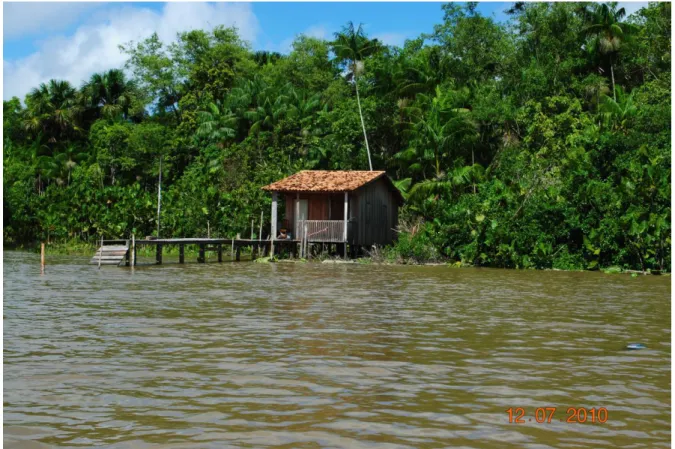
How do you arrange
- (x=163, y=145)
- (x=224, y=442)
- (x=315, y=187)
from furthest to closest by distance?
(x=163, y=145) < (x=315, y=187) < (x=224, y=442)

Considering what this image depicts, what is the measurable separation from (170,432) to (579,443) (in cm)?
317

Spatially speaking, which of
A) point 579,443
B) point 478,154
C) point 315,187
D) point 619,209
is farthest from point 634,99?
point 579,443

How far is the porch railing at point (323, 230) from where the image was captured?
114 feet

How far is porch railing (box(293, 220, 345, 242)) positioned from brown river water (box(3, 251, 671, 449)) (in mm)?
16258

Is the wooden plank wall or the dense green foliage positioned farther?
the wooden plank wall

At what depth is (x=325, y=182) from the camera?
3572cm

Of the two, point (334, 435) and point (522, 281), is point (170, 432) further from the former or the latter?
point (522, 281)

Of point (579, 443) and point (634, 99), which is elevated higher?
point (634, 99)

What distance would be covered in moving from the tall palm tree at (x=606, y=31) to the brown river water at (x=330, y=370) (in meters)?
26.7

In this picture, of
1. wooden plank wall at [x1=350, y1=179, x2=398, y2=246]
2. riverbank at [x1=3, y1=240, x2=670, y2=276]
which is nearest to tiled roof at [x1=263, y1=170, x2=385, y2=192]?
wooden plank wall at [x1=350, y1=179, x2=398, y2=246]

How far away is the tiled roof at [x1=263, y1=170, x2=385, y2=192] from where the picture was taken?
114 ft

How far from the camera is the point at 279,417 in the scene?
23.5 ft

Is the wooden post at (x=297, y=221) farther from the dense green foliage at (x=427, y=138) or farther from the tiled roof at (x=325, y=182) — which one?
the dense green foliage at (x=427, y=138)

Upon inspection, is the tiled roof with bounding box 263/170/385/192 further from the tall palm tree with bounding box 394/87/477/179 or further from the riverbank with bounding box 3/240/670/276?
the tall palm tree with bounding box 394/87/477/179
